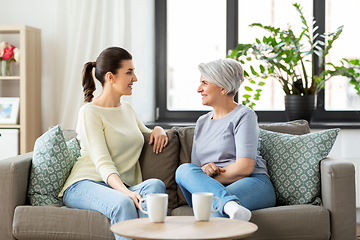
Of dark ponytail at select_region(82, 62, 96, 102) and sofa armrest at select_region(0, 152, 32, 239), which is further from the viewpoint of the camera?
dark ponytail at select_region(82, 62, 96, 102)

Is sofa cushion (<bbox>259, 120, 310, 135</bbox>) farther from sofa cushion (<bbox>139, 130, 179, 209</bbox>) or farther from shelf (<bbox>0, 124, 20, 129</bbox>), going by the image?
shelf (<bbox>0, 124, 20, 129</bbox>)

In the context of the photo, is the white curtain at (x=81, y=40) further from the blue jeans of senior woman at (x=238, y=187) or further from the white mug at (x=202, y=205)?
the white mug at (x=202, y=205)

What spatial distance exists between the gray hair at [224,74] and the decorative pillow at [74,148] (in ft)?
2.62

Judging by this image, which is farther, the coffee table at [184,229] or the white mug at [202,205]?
the white mug at [202,205]

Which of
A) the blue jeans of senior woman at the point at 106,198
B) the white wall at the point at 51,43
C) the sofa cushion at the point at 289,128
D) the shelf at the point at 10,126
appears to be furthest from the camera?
the white wall at the point at 51,43

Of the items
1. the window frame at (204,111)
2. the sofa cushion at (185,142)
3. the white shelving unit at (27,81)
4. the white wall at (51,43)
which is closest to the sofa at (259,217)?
the sofa cushion at (185,142)

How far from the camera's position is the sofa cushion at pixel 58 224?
190cm

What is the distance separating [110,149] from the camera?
210cm

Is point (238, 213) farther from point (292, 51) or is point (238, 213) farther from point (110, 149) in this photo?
→ point (292, 51)

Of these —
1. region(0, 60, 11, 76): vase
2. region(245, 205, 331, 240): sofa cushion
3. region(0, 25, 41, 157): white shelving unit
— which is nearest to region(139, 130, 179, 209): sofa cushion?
region(245, 205, 331, 240): sofa cushion

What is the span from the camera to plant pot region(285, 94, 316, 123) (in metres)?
2.98

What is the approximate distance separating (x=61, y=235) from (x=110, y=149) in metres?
0.46

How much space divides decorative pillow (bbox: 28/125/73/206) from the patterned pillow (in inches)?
41.1

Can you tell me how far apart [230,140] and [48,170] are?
0.89m
